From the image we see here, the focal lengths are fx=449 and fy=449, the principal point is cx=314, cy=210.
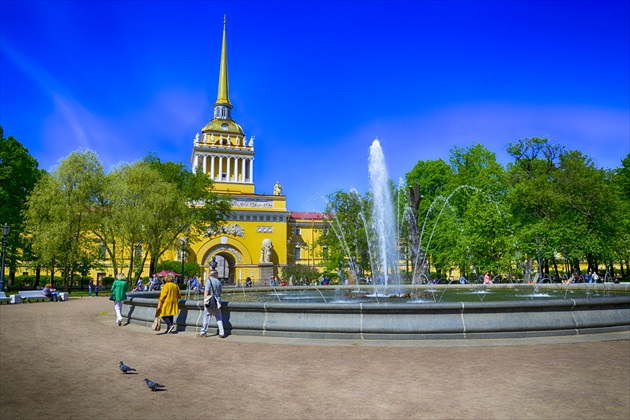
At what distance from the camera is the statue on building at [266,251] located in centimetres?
5700

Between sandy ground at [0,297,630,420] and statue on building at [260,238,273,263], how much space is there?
46.5m

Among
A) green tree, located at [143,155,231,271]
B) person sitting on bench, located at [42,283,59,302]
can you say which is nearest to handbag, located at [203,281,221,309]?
green tree, located at [143,155,231,271]

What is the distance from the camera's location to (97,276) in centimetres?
5738

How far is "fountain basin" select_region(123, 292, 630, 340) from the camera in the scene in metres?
9.72

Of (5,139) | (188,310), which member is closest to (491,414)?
(188,310)

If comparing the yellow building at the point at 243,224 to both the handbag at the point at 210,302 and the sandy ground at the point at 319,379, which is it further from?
the sandy ground at the point at 319,379

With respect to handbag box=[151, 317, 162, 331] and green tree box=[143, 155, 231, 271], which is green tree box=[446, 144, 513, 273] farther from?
handbag box=[151, 317, 162, 331]

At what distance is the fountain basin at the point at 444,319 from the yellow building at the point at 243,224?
40.2 meters

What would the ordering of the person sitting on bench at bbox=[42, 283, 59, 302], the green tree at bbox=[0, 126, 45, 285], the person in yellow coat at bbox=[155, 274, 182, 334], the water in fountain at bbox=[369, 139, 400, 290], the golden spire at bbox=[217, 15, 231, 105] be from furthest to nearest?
the golden spire at bbox=[217, 15, 231, 105]
the green tree at bbox=[0, 126, 45, 285]
the person sitting on bench at bbox=[42, 283, 59, 302]
the water in fountain at bbox=[369, 139, 400, 290]
the person in yellow coat at bbox=[155, 274, 182, 334]

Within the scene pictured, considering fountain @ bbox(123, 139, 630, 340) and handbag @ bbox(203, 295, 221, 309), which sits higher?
handbag @ bbox(203, 295, 221, 309)

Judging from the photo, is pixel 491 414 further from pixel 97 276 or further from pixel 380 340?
pixel 97 276

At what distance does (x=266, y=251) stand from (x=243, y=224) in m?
5.03

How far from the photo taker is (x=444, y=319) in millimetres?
9766

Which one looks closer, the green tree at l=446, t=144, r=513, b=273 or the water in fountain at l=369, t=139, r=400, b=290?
the water in fountain at l=369, t=139, r=400, b=290
